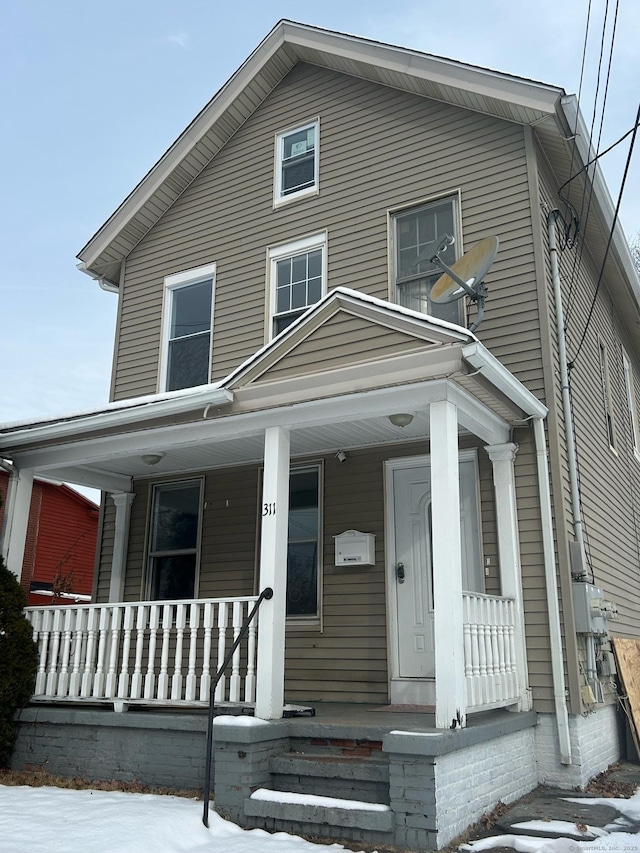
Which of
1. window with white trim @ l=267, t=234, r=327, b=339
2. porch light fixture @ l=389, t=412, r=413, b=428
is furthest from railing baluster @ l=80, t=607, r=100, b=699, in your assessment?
window with white trim @ l=267, t=234, r=327, b=339

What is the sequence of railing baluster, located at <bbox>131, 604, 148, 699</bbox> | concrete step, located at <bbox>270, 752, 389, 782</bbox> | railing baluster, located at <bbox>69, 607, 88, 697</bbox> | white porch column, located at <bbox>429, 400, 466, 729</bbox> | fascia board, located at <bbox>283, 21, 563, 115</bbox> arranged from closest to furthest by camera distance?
concrete step, located at <bbox>270, 752, 389, 782</bbox>
white porch column, located at <bbox>429, 400, 466, 729</bbox>
railing baluster, located at <bbox>131, 604, 148, 699</bbox>
railing baluster, located at <bbox>69, 607, 88, 697</bbox>
fascia board, located at <bbox>283, 21, 563, 115</bbox>

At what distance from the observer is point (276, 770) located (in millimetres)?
5582

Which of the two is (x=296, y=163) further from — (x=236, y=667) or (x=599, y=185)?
(x=236, y=667)

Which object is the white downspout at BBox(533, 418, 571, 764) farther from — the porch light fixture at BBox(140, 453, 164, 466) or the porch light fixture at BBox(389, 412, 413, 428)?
the porch light fixture at BBox(140, 453, 164, 466)

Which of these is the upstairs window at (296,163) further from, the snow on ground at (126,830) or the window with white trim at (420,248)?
the snow on ground at (126,830)

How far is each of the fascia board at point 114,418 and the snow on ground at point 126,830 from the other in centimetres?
320

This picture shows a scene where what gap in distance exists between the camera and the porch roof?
586cm

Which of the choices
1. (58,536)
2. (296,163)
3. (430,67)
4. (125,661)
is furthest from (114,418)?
(58,536)

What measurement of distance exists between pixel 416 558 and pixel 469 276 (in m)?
2.79

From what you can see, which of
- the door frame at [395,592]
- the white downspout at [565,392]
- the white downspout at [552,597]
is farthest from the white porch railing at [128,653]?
the white downspout at [565,392]

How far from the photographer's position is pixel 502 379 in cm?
619

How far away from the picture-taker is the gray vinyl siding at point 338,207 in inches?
312

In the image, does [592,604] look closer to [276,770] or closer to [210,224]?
[276,770]

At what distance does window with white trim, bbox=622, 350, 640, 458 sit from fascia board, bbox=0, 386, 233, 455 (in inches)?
295
